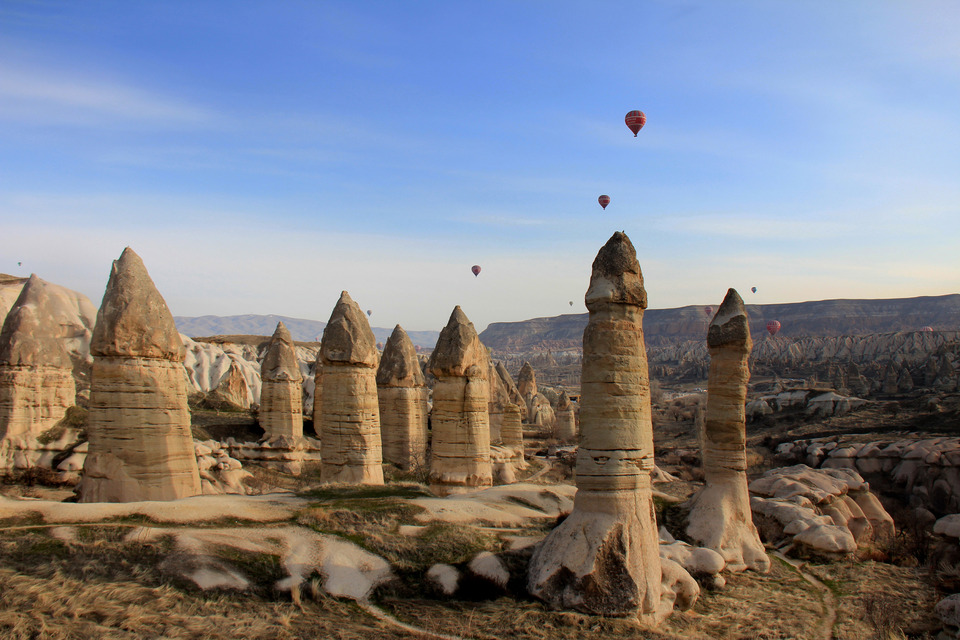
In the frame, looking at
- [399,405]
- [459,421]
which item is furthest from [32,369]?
[459,421]

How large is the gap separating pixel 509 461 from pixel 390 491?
1206cm

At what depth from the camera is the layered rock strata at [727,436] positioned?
472 inches

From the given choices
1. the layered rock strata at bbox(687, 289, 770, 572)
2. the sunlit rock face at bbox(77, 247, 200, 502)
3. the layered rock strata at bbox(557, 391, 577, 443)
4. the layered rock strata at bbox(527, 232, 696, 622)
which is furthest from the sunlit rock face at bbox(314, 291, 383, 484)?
the layered rock strata at bbox(557, 391, 577, 443)

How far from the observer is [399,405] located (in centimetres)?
2098

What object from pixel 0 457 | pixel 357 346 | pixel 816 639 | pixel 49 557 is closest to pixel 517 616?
pixel 816 639

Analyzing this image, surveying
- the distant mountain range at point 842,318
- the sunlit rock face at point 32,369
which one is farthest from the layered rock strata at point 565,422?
the distant mountain range at point 842,318

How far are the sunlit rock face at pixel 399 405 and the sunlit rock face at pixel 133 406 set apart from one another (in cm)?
985

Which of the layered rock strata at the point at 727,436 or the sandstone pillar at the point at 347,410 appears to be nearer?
the layered rock strata at the point at 727,436

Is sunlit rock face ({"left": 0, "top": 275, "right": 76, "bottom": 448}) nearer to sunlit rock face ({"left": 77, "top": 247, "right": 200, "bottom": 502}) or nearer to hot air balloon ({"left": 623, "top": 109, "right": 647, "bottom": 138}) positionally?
sunlit rock face ({"left": 77, "top": 247, "right": 200, "bottom": 502})

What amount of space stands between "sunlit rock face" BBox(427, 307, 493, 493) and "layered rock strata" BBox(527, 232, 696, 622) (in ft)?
20.2

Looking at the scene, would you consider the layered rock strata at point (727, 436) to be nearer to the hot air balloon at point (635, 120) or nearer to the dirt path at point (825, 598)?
Result: the dirt path at point (825, 598)

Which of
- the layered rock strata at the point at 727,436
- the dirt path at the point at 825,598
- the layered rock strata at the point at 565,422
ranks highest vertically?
the layered rock strata at the point at 727,436

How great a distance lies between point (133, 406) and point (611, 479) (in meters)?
7.04

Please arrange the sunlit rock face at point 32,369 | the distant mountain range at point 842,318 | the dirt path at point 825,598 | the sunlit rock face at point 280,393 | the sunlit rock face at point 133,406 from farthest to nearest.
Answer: the distant mountain range at point 842,318 < the sunlit rock face at point 280,393 < the sunlit rock face at point 32,369 < the sunlit rock face at point 133,406 < the dirt path at point 825,598
